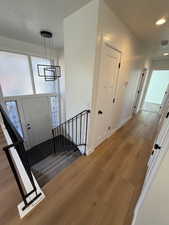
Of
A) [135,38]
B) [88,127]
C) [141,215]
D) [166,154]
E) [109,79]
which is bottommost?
[141,215]

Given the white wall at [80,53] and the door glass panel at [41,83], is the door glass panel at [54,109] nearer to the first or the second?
the door glass panel at [41,83]

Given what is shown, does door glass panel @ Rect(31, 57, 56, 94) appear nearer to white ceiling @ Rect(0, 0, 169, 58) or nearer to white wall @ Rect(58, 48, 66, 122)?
white wall @ Rect(58, 48, 66, 122)

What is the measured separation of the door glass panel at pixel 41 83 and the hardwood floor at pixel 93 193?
291 cm

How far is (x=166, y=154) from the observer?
2.17ft

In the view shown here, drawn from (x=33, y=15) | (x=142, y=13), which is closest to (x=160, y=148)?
(x=142, y=13)

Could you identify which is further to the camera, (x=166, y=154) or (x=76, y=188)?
(x=76, y=188)

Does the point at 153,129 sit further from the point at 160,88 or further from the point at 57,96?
the point at 160,88

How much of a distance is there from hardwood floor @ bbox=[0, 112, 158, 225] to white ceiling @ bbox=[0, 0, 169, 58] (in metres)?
2.70

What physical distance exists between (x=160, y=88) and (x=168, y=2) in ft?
22.3

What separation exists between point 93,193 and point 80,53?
2.36 meters

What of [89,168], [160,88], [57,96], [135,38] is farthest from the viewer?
[160,88]

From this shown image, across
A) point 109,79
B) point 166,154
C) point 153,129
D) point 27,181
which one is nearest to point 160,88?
point 153,129

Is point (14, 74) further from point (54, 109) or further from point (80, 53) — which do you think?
point (80, 53)

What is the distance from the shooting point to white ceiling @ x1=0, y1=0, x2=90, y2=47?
4.91 feet
